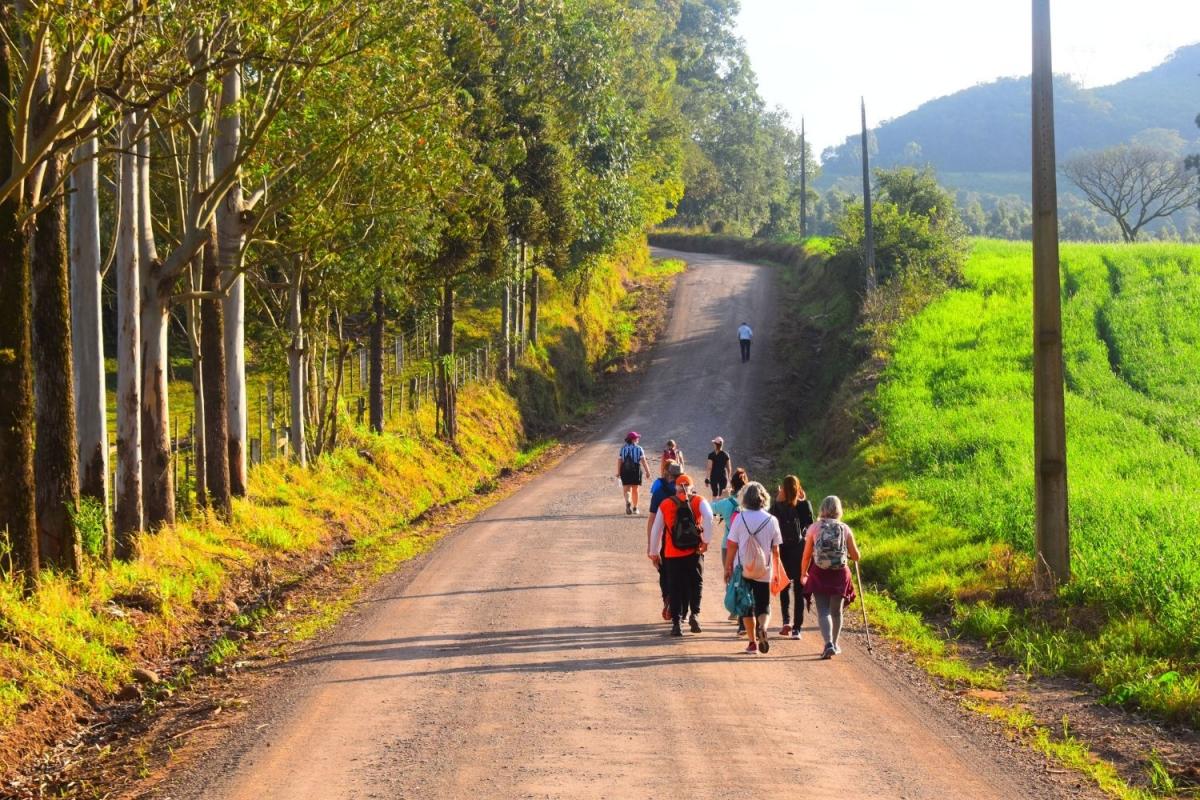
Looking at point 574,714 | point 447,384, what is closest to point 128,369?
point 574,714

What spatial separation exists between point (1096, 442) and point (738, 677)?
16722 millimetres

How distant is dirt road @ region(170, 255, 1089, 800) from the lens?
8.01 metres

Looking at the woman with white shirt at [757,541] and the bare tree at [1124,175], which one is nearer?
the woman with white shirt at [757,541]

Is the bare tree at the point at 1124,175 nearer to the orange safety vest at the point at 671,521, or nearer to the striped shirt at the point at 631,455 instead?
the striped shirt at the point at 631,455

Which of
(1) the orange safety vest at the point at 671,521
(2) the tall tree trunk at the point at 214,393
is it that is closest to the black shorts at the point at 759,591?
(1) the orange safety vest at the point at 671,521

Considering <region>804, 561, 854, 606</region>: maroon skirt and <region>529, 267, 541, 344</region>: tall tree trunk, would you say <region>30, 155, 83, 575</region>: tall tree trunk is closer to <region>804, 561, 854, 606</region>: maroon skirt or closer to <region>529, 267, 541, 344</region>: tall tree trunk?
<region>804, 561, 854, 606</region>: maroon skirt

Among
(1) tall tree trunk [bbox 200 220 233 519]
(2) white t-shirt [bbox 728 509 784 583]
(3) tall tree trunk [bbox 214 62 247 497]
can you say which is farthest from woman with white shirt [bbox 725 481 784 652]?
(3) tall tree trunk [bbox 214 62 247 497]

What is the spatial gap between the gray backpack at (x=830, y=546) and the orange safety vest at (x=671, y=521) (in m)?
1.41

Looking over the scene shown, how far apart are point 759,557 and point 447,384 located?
2022 cm

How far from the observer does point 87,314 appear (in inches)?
557

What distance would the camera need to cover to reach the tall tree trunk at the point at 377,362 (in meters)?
27.4

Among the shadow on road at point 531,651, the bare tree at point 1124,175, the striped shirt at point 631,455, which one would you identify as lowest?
the shadow on road at point 531,651

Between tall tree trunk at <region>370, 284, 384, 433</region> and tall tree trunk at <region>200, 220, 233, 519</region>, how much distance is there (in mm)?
8087

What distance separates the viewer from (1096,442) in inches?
987
